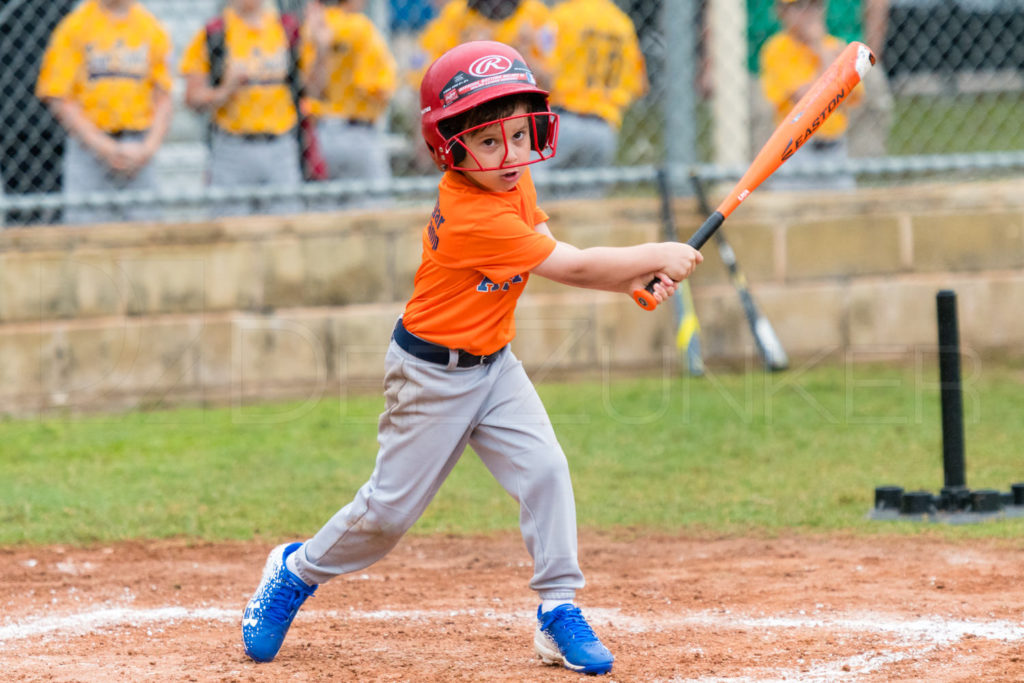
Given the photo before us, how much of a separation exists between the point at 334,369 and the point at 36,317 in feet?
5.22

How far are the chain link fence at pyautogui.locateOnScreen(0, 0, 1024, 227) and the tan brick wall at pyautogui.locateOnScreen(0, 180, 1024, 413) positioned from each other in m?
0.19

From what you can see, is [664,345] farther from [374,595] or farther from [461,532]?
[374,595]

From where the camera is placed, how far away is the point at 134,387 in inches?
271

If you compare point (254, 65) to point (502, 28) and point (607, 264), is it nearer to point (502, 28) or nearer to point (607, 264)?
point (502, 28)

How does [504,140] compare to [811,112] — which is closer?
[504,140]

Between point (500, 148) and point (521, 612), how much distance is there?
1458 millimetres

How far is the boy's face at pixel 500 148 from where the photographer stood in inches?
125

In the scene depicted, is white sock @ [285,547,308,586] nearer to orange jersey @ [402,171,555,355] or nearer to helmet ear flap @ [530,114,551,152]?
orange jersey @ [402,171,555,355]

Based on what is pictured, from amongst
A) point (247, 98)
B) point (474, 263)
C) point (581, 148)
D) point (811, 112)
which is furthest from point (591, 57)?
point (474, 263)

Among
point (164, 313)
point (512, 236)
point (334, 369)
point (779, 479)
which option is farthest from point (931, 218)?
point (512, 236)

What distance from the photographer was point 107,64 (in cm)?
678

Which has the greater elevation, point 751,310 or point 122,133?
point 122,133

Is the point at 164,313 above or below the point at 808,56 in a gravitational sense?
below

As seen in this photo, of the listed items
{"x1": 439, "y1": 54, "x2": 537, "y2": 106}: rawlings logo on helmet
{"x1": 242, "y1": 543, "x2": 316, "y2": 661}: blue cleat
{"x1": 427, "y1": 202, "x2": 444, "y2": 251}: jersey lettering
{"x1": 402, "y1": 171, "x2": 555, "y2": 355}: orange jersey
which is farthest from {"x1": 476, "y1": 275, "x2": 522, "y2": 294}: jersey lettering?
{"x1": 242, "y1": 543, "x2": 316, "y2": 661}: blue cleat
